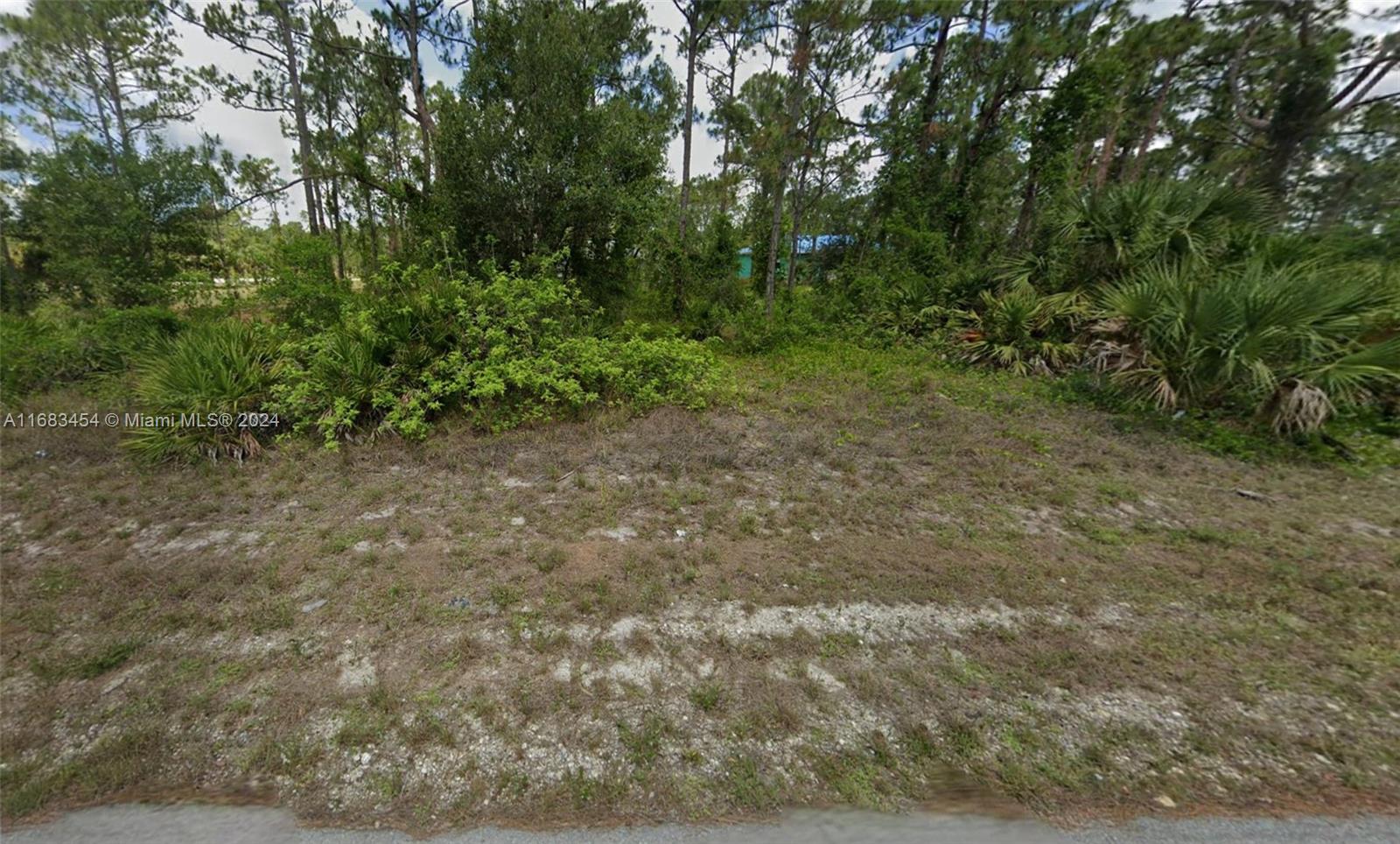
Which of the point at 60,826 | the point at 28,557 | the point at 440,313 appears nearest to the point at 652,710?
the point at 60,826

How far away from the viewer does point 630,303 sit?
10.6m

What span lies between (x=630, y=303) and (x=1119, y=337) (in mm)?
8345

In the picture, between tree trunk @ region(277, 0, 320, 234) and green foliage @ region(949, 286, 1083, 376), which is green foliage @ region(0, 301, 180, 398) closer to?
tree trunk @ region(277, 0, 320, 234)

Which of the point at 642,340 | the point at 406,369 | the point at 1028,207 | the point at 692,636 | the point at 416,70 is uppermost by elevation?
the point at 416,70

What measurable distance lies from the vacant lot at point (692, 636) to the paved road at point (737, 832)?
6cm

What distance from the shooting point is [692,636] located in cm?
261

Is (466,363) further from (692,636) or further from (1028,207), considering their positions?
(1028,207)

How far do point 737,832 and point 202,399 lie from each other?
19.8 ft

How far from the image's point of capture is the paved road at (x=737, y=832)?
1.70 metres

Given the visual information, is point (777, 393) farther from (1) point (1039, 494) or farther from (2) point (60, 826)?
(2) point (60, 826)

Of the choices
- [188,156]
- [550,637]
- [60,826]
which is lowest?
[60,826]

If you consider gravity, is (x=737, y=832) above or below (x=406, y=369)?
below

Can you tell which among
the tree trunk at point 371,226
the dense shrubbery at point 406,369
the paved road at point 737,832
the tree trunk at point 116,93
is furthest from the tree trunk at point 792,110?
the tree trunk at point 116,93

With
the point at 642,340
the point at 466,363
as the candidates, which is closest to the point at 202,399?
the point at 466,363
